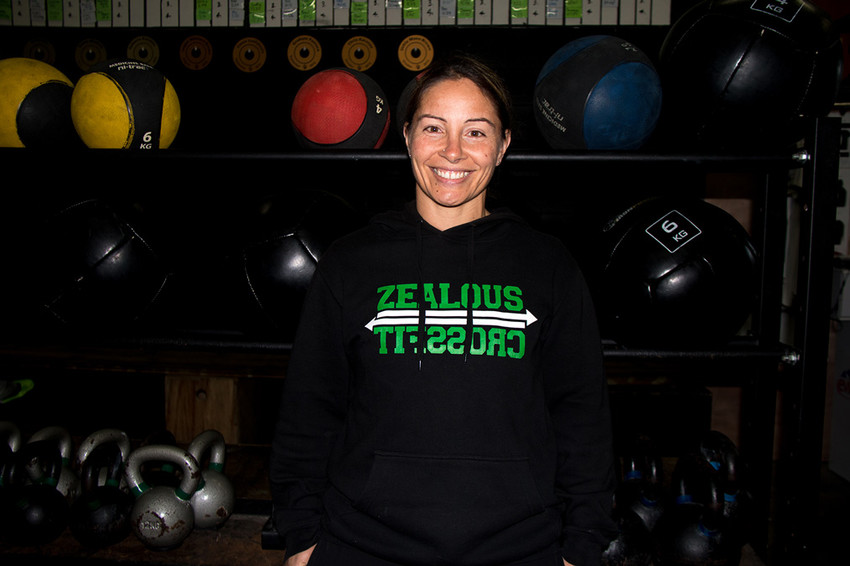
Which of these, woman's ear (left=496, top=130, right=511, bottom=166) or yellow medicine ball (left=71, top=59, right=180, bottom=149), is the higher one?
yellow medicine ball (left=71, top=59, right=180, bottom=149)

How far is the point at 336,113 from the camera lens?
144 centimetres

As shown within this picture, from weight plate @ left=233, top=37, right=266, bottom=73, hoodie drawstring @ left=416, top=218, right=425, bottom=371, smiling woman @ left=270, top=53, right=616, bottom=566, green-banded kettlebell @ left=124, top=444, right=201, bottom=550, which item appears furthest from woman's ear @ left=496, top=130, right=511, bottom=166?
weight plate @ left=233, top=37, right=266, bottom=73

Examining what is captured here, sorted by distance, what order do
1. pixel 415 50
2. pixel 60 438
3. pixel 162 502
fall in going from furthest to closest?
1. pixel 415 50
2. pixel 60 438
3. pixel 162 502

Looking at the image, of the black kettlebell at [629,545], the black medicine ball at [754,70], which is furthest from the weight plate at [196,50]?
the black kettlebell at [629,545]

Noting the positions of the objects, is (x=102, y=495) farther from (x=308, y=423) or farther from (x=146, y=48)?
(x=146, y=48)

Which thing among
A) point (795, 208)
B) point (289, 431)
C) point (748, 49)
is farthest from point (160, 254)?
point (795, 208)

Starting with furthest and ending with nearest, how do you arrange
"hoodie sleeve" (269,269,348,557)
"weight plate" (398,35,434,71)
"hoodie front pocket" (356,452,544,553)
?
"weight plate" (398,35,434,71) → "hoodie sleeve" (269,269,348,557) → "hoodie front pocket" (356,452,544,553)

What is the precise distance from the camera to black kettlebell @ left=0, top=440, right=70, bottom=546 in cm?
156

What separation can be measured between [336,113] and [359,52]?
109cm

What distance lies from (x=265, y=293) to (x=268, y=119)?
128 cm

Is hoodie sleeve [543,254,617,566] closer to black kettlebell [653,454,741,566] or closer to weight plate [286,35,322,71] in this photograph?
black kettlebell [653,454,741,566]

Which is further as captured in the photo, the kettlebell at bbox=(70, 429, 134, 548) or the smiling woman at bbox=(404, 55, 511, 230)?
the kettlebell at bbox=(70, 429, 134, 548)

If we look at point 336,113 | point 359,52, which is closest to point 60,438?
point 336,113

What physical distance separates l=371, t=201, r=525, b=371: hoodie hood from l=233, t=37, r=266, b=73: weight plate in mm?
1611
